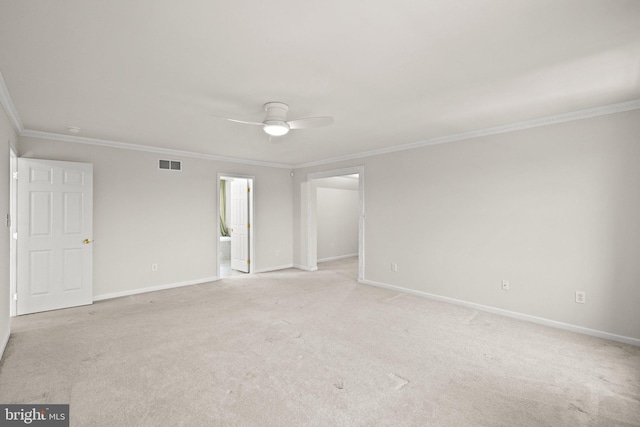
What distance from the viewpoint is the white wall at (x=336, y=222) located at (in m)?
8.43

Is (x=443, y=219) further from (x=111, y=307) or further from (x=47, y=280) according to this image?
(x=47, y=280)

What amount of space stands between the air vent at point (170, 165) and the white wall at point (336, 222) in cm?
376

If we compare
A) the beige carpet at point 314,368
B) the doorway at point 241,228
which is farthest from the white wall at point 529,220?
the doorway at point 241,228

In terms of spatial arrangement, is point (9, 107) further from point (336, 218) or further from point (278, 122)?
point (336, 218)

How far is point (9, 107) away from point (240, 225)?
424cm

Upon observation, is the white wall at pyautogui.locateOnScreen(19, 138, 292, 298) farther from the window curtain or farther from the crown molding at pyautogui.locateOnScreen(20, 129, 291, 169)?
the window curtain

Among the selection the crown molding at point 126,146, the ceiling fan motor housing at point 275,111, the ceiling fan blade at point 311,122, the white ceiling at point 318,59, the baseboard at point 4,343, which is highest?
the crown molding at point 126,146

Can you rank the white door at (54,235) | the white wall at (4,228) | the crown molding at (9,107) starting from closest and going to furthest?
the crown molding at (9,107) → the white wall at (4,228) → the white door at (54,235)

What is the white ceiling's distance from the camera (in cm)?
169

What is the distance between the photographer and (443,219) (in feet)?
15.2

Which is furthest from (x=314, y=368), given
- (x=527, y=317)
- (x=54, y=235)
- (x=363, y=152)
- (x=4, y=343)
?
(x=54, y=235)

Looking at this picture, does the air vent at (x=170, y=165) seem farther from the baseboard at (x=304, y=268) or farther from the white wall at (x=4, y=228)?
the baseboard at (x=304, y=268)

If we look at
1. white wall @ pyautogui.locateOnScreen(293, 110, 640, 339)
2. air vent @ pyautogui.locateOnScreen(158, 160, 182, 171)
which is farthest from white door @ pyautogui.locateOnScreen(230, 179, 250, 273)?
white wall @ pyautogui.locateOnScreen(293, 110, 640, 339)

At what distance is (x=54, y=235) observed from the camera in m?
4.22
